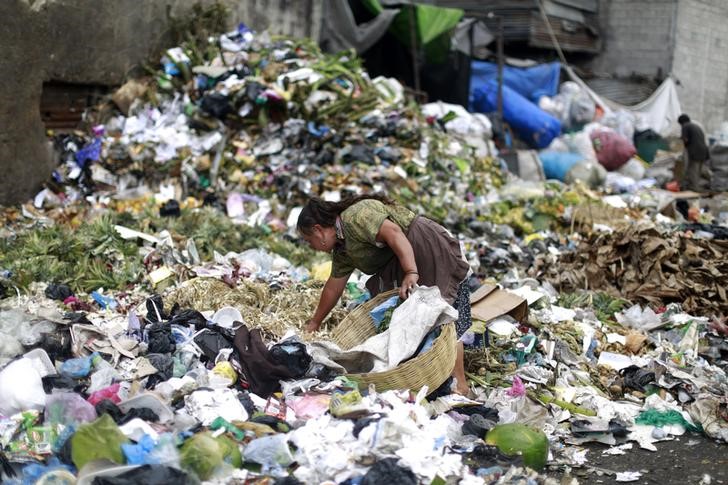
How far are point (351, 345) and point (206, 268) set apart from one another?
191 cm

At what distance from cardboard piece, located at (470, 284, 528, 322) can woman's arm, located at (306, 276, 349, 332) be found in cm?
102

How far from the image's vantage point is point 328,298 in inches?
180

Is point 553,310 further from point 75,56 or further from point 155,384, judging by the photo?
point 75,56

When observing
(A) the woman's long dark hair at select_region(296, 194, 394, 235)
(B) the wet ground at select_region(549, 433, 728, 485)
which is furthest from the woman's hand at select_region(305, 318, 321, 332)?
(B) the wet ground at select_region(549, 433, 728, 485)

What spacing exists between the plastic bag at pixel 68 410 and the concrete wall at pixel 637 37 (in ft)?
56.0

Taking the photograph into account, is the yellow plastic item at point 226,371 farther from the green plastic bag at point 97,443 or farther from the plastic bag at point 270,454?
the green plastic bag at point 97,443

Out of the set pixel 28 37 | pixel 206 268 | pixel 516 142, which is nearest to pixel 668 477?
pixel 206 268

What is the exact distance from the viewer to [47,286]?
5680mm

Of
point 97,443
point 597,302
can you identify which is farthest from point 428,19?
point 97,443

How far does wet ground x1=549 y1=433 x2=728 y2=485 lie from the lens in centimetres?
367

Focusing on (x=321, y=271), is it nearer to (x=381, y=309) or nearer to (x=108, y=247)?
(x=108, y=247)

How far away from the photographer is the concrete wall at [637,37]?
715 inches

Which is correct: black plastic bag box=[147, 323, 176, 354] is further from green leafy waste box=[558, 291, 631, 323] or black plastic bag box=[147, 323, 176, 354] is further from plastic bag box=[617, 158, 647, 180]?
plastic bag box=[617, 158, 647, 180]

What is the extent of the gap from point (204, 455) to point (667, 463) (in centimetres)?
220
